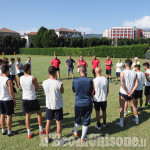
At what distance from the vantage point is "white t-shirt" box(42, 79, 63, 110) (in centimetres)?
384

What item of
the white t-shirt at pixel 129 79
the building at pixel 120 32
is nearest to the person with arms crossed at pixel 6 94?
the white t-shirt at pixel 129 79

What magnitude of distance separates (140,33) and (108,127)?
214416 mm

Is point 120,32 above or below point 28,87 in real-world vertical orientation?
above

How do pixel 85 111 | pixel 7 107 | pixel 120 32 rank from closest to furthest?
pixel 85 111 < pixel 7 107 < pixel 120 32

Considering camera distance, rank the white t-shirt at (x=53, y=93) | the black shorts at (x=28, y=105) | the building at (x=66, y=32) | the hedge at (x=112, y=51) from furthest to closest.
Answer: the building at (x=66, y=32), the hedge at (x=112, y=51), the black shorts at (x=28, y=105), the white t-shirt at (x=53, y=93)

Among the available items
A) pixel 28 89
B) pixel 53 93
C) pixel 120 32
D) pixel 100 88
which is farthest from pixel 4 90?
pixel 120 32

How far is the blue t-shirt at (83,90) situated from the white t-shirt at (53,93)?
0.46 metres

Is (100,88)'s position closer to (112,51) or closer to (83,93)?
(83,93)

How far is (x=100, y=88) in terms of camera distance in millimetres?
4441

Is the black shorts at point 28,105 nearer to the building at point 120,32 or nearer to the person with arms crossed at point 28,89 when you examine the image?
the person with arms crossed at point 28,89

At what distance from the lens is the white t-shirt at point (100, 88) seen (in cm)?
439

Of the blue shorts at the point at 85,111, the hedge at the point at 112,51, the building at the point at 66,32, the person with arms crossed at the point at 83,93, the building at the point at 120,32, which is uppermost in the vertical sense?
the building at the point at 120,32

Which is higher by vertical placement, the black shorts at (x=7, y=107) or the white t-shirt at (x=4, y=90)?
the white t-shirt at (x=4, y=90)

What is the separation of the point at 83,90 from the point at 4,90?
2.33 metres
